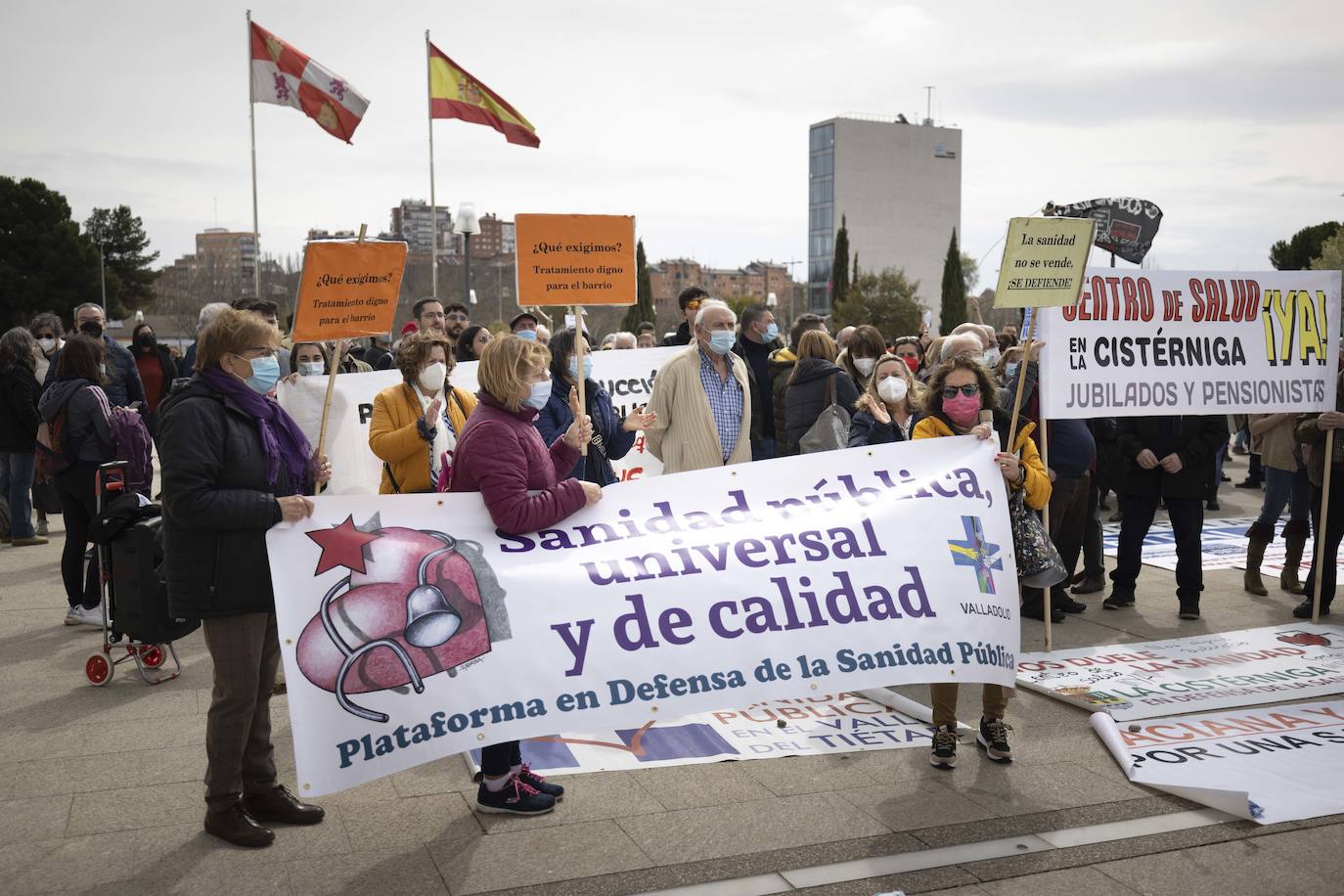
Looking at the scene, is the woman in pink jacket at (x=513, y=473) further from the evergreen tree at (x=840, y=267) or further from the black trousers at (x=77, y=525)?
the evergreen tree at (x=840, y=267)

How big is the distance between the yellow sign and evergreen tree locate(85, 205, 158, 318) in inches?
2491

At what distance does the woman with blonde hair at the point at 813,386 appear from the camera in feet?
24.6

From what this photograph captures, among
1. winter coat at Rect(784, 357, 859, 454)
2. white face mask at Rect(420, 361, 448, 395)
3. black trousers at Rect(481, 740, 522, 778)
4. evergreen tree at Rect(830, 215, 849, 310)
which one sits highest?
evergreen tree at Rect(830, 215, 849, 310)

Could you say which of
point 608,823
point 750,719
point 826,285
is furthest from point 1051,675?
point 826,285

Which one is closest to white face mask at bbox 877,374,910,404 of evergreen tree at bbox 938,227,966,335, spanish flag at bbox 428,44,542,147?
spanish flag at bbox 428,44,542,147

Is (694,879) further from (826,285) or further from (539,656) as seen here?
(826,285)

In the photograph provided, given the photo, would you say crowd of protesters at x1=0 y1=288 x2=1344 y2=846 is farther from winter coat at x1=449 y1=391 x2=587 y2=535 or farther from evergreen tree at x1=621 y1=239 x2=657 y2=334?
evergreen tree at x1=621 y1=239 x2=657 y2=334

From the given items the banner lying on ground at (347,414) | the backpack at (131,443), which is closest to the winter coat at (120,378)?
the backpack at (131,443)

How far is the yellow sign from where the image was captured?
6.20 metres

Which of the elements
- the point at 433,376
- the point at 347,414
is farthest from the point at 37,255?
the point at 433,376

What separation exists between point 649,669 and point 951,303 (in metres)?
83.2

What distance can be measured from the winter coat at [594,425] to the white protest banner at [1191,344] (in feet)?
8.92

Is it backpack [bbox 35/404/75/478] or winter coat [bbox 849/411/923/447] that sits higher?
winter coat [bbox 849/411/923/447]

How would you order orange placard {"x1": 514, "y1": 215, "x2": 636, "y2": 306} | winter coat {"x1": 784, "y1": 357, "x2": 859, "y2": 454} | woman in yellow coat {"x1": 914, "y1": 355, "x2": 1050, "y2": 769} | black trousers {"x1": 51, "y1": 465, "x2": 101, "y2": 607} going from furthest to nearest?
black trousers {"x1": 51, "y1": 465, "x2": 101, "y2": 607} → winter coat {"x1": 784, "y1": 357, "x2": 859, "y2": 454} → orange placard {"x1": 514, "y1": 215, "x2": 636, "y2": 306} → woman in yellow coat {"x1": 914, "y1": 355, "x2": 1050, "y2": 769}
